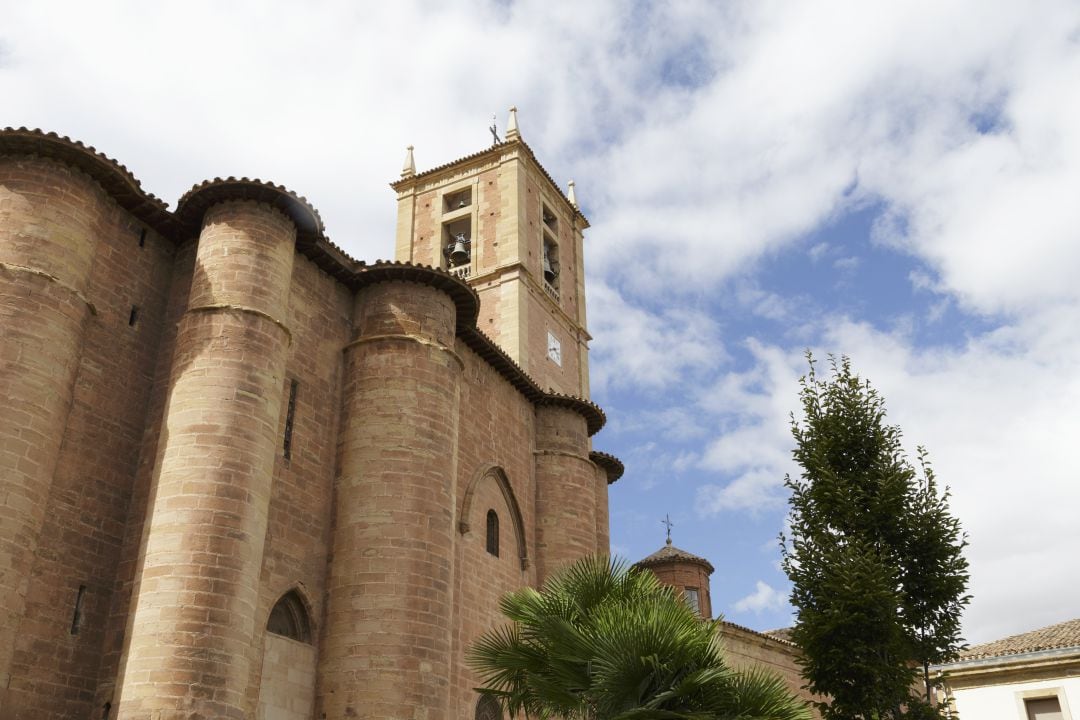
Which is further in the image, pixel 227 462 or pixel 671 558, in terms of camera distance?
pixel 671 558

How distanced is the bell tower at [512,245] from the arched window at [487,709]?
9953mm

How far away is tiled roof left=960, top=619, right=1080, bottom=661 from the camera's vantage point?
2044 cm

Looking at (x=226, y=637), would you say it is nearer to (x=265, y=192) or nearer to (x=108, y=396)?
(x=108, y=396)

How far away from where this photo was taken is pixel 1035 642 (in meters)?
21.4

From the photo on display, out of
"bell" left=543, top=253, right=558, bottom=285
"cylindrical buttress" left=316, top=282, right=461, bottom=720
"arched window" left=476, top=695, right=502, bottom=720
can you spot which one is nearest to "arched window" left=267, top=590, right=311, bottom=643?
"cylindrical buttress" left=316, top=282, right=461, bottom=720

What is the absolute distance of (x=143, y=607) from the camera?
10.1 m

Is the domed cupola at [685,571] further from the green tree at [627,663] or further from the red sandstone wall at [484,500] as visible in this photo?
the green tree at [627,663]

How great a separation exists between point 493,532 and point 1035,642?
13811 mm

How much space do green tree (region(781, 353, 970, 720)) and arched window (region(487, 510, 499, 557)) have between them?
5.63m

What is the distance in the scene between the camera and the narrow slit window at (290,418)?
1295 cm

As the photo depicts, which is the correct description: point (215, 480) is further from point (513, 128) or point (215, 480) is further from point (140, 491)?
point (513, 128)

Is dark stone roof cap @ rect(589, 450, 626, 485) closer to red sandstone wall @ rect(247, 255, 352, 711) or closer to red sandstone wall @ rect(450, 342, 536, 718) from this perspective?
red sandstone wall @ rect(450, 342, 536, 718)

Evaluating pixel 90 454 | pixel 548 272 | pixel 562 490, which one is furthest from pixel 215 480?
pixel 548 272

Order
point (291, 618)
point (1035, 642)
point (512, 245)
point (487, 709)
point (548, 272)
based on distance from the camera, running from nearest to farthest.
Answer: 1. point (291, 618)
2. point (487, 709)
3. point (1035, 642)
4. point (512, 245)
5. point (548, 272)
